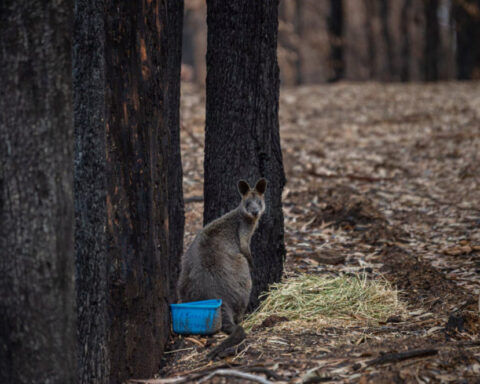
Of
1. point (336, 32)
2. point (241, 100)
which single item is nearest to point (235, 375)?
point (241, 100)

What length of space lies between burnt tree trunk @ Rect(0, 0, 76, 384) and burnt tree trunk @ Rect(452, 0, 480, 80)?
22.9m

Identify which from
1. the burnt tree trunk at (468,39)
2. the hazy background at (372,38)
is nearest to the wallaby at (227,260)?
the hazy background at (372,38)

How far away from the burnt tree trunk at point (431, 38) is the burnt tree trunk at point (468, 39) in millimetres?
1474

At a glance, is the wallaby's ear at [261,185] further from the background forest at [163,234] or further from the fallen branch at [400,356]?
the fallen branch at [400,356]

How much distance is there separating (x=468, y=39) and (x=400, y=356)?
22.6 m

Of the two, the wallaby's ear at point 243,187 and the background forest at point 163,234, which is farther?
the wallaby's ear at point 243,187

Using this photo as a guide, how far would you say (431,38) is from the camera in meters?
27.2

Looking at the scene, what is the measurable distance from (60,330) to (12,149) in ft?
4.50

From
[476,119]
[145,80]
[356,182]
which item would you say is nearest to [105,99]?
[145,80]

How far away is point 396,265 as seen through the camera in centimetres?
823

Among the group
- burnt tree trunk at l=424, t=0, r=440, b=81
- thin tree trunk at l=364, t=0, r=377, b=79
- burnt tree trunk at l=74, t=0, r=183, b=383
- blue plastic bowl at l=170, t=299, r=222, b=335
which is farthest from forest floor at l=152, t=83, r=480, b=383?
thin tree trunk at l=364, t=0, r=377, b=79

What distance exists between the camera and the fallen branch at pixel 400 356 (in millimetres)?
4590

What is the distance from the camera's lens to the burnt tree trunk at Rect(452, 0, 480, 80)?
23875 millimetres

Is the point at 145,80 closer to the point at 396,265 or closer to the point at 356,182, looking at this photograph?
the point at 396,265
